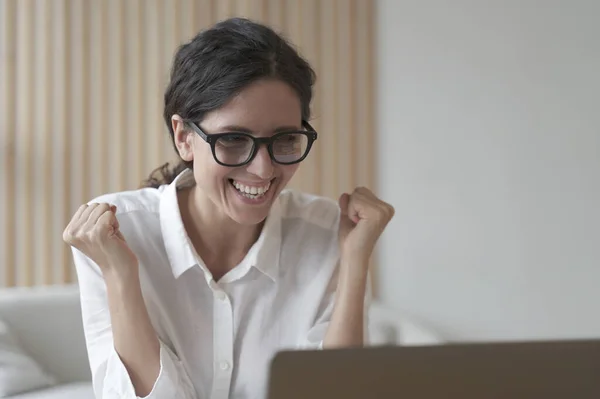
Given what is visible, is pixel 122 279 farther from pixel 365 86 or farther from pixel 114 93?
pixel 365 86

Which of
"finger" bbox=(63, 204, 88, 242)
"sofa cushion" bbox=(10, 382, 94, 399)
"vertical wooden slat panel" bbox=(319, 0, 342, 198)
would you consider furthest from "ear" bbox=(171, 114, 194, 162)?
"vertical wooden slat panel" bbox=(319, 0, 342, 198)

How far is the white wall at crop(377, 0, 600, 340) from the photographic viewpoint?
9.32ft

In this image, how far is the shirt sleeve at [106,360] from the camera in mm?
1439

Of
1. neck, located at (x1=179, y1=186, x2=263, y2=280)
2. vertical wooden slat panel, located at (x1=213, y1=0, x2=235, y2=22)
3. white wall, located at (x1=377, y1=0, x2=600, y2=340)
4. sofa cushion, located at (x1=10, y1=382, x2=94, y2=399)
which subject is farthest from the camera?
vertical wooden slat panel, located at (x1=213, y1=0, x2=235, y2=22)

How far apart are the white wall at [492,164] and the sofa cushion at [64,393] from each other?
1644mm

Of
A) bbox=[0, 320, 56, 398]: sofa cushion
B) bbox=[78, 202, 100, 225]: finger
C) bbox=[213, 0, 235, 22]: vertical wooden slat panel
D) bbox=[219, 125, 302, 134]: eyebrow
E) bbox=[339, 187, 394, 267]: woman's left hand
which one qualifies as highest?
bbox=[213, 0, 235, 22]: vertical wooden slat panel

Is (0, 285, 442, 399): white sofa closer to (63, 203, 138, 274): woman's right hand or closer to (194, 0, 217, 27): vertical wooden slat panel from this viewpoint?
(63, 203, 138, 274): woman's right hand

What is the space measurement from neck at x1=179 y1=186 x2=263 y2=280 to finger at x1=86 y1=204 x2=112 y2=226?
0.25m

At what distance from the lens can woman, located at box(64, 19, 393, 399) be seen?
1.46m

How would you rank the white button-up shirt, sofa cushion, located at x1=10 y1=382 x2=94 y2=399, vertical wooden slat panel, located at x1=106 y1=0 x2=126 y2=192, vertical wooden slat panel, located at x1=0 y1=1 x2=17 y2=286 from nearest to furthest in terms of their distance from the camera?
the white button-up shirt < sofa cushion, located at x1=10 y1=382 x2=94 y2=399 < vertical wooden slat panel, located at x1=0 y1=1 x2=17 y2=286 < vertical wooden slat panel, located at x1=106 y1=0 x2=126 y2=192

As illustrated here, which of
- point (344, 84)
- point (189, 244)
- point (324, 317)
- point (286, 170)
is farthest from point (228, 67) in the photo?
point (344, 84)

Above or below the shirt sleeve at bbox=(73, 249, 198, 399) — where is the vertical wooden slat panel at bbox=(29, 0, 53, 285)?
above

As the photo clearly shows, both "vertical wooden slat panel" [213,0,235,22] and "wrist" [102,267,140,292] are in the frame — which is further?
"vertical wooden slat panel" [213,0,235,22]

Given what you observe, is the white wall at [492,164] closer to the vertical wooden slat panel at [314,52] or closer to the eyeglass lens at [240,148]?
the vertical wooden slat panel at [314,52]
